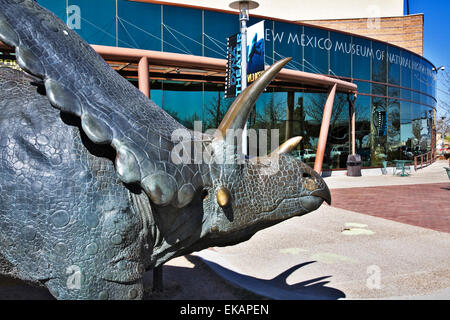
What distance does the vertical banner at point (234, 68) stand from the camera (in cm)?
1090

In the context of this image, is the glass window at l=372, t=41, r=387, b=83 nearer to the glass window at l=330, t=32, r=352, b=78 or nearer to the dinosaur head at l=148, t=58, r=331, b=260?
the glass window at l=330, t=32, r=352, b=78

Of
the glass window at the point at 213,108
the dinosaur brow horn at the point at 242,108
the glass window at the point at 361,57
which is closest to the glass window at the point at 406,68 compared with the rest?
the glass window at the point at 361,57

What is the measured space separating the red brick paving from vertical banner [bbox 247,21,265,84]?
14.4ft

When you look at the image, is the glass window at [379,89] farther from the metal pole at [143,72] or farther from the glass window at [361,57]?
the metal pole at [143,72]

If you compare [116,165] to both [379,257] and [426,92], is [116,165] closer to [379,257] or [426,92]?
[379,257]

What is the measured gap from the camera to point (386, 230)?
8.23 metres

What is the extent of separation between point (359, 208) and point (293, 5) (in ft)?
67.0

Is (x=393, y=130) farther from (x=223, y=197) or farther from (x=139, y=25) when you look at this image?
(x=223, y=197)

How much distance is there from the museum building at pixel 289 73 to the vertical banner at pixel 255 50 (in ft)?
9.51

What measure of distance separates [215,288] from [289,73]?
12377 mm

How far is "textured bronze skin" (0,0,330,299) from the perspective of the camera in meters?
1.91

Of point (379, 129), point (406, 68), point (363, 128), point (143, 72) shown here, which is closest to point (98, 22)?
point (143, 72)

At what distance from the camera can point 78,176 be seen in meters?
1.96
